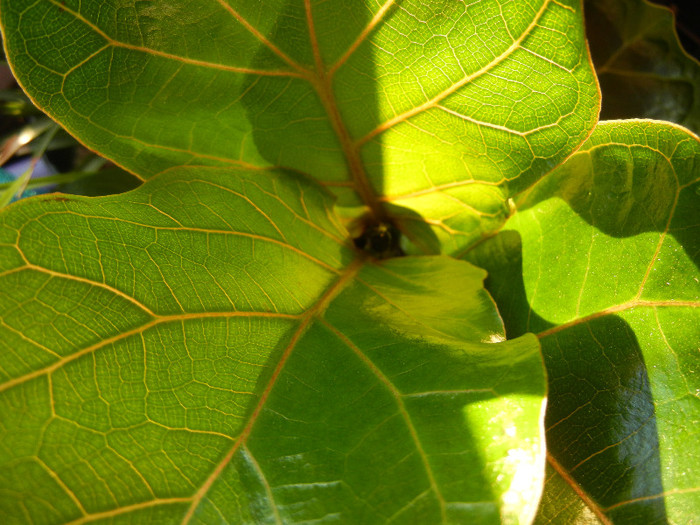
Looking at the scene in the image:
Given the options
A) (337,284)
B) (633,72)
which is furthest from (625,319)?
(633,72)

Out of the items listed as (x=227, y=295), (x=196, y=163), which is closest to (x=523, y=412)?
(x=227, y=295)

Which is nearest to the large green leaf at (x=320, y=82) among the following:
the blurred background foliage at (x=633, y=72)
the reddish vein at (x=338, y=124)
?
the reddish vein at (x=338, y=124)

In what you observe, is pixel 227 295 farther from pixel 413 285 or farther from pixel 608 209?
pixel 608 209

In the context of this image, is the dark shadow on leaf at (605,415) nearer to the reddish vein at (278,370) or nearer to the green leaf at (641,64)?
the reddish vein at (278,370)

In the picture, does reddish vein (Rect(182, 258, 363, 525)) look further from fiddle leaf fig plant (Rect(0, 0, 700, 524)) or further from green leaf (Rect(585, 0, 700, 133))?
green leaf (Rect(585, 0, 700, 133))

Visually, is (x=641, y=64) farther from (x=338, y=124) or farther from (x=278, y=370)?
(x=278, y=370)
